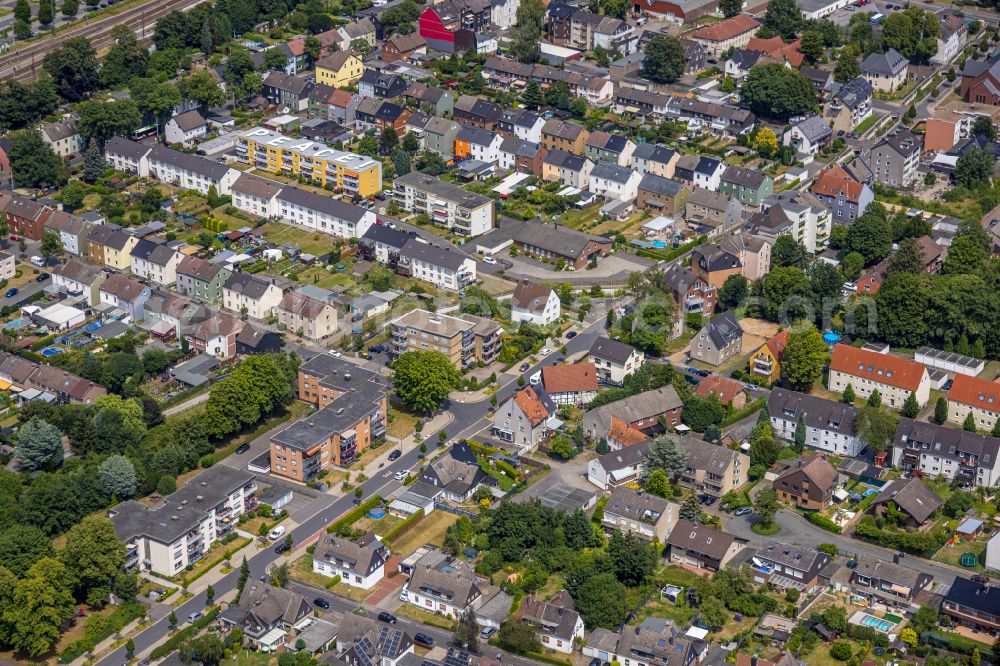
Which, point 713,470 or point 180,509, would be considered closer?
point 180,509

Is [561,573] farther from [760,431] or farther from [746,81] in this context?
[746,81]

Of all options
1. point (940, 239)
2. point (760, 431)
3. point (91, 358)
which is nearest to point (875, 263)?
point (940, 239)

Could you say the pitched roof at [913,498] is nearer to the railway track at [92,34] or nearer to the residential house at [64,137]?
the residential house at [64,137]

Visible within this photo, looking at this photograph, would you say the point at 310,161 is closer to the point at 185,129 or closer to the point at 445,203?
the point at 185,129

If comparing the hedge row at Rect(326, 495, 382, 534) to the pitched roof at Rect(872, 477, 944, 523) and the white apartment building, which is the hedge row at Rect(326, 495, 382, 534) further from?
the white apartment building

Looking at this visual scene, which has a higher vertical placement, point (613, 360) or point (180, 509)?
point (613, 360)

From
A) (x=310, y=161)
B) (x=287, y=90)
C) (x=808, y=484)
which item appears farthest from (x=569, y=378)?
(x=287, y=90)
